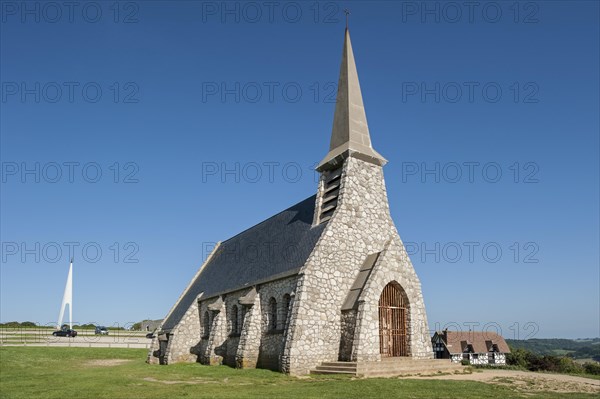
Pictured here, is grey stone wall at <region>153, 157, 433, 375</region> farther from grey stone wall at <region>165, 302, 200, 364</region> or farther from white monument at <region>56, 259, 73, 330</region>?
white monument at <region>56, 259, 73, 330</region>

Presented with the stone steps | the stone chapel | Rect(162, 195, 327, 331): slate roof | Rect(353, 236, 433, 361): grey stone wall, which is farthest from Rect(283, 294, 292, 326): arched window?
Rect(353, 236, 433, 361): grey stone wall

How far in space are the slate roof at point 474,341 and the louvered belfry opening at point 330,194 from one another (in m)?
56.2

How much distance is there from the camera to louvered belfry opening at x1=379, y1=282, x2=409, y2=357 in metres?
21.3

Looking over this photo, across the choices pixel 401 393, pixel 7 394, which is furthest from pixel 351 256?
pixel 7 394

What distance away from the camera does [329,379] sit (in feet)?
56.5

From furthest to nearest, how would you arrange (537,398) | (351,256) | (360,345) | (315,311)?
(351,256)
(315,311)
(360,345)
(537,398)

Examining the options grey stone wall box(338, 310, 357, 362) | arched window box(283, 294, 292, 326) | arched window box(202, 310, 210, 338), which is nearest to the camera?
grey stone wall box(338, 310, 357, 362)

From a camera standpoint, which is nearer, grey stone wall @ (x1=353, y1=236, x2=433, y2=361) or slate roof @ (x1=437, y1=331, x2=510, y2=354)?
Answer: grey stone wall @ (x1=353, y1=236, x2=433, y2=361)

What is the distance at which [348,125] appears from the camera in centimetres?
2523

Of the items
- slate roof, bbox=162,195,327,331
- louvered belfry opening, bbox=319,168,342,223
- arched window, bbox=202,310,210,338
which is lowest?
arched window, bbox=202,310,210,338

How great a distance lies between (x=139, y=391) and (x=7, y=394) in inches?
168

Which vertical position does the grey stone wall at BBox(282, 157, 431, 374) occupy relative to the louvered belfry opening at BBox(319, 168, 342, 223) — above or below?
below

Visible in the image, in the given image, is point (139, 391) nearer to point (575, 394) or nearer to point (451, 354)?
point (575, 394)

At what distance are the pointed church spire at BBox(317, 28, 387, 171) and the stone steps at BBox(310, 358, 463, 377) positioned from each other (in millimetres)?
10275
